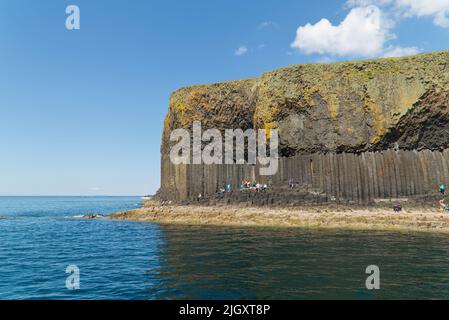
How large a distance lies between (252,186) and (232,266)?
22.7m

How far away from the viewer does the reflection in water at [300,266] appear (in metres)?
9.65

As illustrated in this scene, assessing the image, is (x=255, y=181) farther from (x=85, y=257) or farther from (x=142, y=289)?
(x=142, y=289)

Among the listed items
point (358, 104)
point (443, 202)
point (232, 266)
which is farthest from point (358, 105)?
point (232, 266)

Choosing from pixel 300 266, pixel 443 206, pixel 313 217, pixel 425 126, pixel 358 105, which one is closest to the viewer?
pixel 300 266

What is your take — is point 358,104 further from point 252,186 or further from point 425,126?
point 252,186

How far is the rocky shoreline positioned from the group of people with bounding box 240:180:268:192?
3.33m

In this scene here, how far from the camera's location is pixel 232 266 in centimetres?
1293

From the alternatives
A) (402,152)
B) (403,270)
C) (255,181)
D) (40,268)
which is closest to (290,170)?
(255,181)

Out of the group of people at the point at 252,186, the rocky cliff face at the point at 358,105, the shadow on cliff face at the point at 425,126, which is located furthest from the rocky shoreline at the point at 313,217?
the rocky cliff face at the point at 358,105

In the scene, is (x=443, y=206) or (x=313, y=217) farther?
(x=313, y=217)

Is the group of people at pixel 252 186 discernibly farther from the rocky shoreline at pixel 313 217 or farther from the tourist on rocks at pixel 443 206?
the tourist on rocks at pixel 443 206

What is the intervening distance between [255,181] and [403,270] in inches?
942

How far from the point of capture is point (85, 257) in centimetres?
1572
